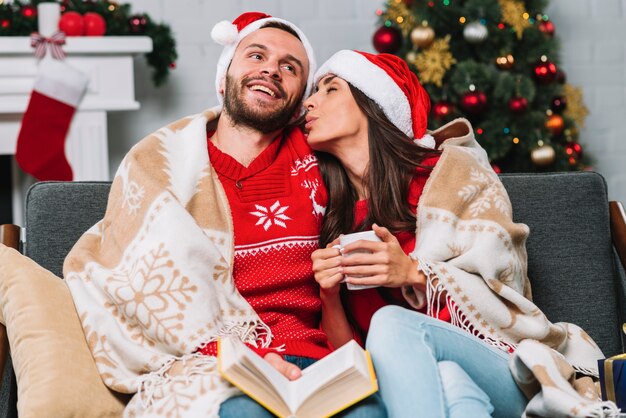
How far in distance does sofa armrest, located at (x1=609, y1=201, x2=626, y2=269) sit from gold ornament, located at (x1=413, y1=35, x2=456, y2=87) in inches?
59.3

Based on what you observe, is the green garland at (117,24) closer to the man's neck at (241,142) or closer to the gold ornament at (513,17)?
the gold ornament at (513,17)

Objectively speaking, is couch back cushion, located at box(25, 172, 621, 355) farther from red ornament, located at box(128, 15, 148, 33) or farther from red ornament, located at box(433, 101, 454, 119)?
red ornament, located at box(128, 15, 148, 33)

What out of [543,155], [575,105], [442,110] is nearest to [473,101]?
[442,110]

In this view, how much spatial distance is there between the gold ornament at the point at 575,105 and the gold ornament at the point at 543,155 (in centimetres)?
33

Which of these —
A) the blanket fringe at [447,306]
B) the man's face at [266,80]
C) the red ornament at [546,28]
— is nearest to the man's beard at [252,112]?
the man's face at [266,80]

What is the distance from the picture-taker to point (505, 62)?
3.79 meters

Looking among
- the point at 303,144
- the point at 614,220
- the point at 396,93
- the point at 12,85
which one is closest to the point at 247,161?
the point at 303,144

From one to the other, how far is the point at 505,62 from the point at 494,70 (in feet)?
0.19

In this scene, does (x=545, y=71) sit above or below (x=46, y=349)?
above

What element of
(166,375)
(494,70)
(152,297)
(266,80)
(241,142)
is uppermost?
(266,80)

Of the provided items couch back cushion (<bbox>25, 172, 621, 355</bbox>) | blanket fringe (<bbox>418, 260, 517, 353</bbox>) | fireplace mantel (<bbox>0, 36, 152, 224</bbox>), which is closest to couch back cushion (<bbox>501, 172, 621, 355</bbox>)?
couch back cushion (<bbox>25, 172, 621, 355</bbox>)

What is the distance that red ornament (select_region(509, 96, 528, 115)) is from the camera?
12.2ft

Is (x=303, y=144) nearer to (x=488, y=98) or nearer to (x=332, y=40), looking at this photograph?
(x=488, y=98)

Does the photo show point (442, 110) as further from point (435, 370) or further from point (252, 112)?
point (435, 370)
